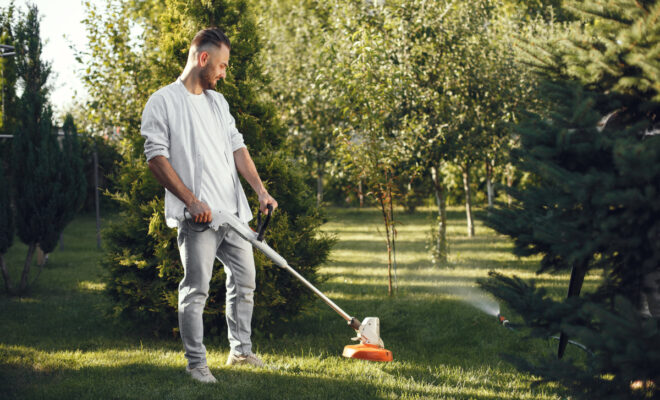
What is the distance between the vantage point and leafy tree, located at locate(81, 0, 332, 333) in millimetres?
4965

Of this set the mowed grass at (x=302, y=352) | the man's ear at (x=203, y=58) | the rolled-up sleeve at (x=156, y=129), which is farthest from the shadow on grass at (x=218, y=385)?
the man's ear at (x=203, y=58)

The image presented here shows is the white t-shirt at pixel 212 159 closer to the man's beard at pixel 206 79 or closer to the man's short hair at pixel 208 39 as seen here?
the man's beard at pixel 206 79

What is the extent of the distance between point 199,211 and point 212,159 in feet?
1.52

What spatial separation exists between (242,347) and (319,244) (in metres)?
1.49

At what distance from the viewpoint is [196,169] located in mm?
3783

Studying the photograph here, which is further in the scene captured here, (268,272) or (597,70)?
(268,272)

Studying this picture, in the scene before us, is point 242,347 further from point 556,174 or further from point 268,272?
point 556,174

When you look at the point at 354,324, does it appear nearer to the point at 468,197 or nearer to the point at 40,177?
the point at 40,177

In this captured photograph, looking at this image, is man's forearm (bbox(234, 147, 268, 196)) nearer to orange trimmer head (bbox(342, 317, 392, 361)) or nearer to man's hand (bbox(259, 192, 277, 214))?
man's hand (bbox(259, 192, 277, 214))

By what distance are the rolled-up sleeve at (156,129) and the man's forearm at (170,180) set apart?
48mm

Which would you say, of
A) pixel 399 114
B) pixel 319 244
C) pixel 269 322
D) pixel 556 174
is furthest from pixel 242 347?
pixel 399 114

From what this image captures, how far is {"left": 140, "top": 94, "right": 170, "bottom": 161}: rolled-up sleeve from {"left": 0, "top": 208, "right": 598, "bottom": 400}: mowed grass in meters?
1.49

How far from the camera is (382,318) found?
235 inches

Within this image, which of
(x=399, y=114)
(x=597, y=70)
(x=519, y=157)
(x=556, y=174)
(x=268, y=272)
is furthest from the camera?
(x=399, y=114)
